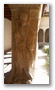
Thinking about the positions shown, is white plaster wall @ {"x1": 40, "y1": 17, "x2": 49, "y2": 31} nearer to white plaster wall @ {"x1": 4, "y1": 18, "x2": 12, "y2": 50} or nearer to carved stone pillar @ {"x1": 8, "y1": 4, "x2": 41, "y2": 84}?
carved stone pillar @ {"x1": 8, "y1": 4, "x2": 41, "y2": 84}

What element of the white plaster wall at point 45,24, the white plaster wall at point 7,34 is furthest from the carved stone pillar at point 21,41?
the white plaster wall at point 45,24

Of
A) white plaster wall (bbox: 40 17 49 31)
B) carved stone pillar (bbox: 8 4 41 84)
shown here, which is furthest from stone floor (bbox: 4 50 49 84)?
white plaster wall (bbox: 40 17 49 31)

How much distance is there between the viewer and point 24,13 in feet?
11.1

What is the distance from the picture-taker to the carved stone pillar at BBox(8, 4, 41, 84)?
3.38 metres

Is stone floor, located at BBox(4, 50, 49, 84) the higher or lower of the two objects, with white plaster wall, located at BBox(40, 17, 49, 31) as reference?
lower

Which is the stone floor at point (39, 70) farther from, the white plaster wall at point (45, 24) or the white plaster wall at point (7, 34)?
the white plaster wall at point (45, 24)

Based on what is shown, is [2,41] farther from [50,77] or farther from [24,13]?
[50,77]

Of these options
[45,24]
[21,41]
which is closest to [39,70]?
[21,41]

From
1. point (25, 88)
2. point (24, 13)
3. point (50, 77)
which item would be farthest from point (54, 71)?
point (24, 13)

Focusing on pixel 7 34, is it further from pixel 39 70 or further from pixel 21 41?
pixel 39 70

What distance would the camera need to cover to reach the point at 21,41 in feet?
11.4

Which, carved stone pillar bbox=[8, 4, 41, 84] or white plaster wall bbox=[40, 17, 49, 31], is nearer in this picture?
white plaster wall bbox=[40, 17, 49, 31]

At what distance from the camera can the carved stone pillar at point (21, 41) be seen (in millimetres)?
3375

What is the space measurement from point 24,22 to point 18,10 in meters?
0.20
